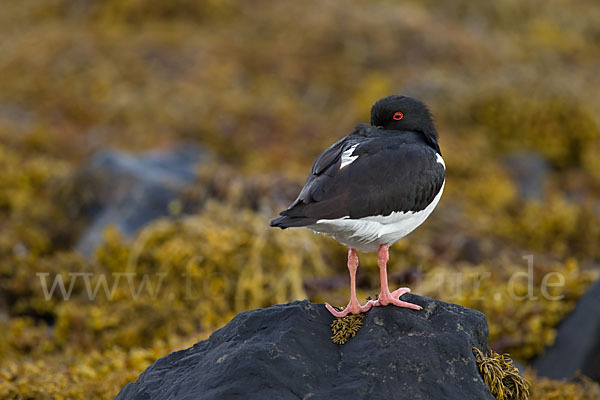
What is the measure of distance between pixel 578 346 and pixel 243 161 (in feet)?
30.9

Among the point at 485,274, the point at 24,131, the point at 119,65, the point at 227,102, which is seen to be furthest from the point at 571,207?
the point at 119,65

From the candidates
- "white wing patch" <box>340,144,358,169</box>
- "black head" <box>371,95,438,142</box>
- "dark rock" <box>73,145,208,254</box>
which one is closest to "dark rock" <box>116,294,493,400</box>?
"white wing patch" <box>340,144,358,169</box>

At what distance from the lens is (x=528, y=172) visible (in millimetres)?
14859

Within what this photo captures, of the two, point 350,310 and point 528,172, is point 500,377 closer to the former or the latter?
point 350,310

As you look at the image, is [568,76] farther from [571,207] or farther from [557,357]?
[557,357]

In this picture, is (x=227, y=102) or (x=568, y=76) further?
(x=568, y=76)

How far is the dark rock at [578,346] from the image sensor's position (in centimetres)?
721

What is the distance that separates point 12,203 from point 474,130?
35.3ft

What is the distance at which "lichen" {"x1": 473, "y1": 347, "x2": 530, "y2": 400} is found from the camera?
180 inches

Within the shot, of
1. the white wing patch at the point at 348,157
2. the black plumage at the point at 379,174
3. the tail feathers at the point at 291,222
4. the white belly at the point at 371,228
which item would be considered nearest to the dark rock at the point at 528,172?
the black plumage at the point at 379,174

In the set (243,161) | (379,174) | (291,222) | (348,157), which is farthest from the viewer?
(243,161)

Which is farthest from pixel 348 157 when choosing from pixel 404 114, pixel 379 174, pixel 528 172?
pixel 528 172

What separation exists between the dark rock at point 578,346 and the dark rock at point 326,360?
10.1 feet

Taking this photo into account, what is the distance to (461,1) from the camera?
2592cm
